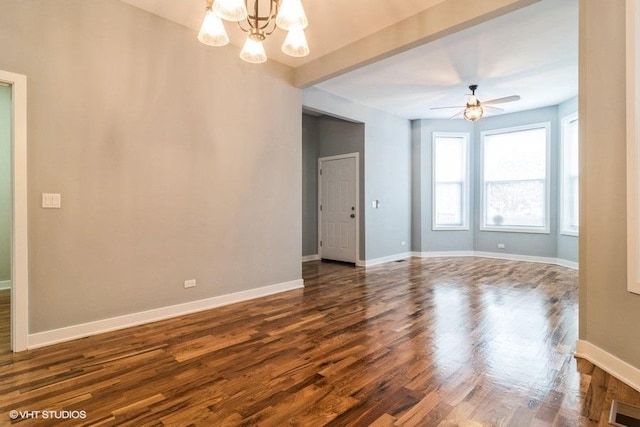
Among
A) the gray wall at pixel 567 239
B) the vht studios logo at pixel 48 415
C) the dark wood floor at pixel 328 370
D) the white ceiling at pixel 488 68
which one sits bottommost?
the dark wood floor at pixel 328 370

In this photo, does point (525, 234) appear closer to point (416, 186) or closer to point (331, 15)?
point (416, 186)

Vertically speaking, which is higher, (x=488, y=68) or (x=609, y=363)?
(x=488, y=68)

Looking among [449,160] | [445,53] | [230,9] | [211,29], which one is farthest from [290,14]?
[449,160]

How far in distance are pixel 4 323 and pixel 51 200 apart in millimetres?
1511

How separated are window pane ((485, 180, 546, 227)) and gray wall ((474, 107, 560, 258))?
201 millimetres

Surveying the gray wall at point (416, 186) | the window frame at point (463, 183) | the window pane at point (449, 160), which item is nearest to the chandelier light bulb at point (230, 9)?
the gray wall at point (416, 186)

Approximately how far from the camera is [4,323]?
317cm

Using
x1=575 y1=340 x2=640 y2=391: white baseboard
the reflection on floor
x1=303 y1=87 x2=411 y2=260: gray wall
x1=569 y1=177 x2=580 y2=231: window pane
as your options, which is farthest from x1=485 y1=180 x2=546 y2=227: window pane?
the reflection on floor

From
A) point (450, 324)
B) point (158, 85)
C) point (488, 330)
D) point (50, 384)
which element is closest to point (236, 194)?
point (158, 85)

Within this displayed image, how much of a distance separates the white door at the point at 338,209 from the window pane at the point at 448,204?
231 centimetres

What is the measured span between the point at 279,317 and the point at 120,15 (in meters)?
3.31

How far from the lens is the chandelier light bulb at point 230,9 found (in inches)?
75.6

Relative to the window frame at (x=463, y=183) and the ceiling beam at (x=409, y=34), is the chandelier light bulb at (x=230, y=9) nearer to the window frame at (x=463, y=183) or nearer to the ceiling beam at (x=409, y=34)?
the ceiling beam at (x=409, y=34)

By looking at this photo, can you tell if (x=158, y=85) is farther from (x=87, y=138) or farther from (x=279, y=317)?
(x=279, y=317)
